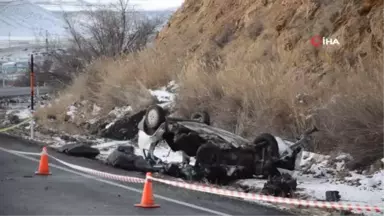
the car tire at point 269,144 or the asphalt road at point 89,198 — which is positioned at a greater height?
the car tire at point 269,144

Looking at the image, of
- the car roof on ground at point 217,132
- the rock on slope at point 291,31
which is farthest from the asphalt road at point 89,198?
the rock on slope at point 291,31

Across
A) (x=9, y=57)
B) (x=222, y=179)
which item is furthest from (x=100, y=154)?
(x=9, y=57)

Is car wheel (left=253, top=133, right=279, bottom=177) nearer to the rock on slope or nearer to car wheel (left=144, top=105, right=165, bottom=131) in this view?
car wheel (left=144, top=105, right=165, bottom=131)

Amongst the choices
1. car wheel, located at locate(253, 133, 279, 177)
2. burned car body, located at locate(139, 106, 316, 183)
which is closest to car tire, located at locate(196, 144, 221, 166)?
burned car body, located at locate(139, 106, 316, 183)

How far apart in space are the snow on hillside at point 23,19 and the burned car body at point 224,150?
13257 centimetres

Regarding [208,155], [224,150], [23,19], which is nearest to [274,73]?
[224,150]

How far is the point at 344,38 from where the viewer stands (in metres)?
17.5

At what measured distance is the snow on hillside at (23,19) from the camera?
143125 mm

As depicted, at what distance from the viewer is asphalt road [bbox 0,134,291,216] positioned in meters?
9.14

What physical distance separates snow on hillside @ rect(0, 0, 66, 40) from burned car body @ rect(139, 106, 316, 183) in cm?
13257

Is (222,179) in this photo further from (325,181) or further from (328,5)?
(328,5)

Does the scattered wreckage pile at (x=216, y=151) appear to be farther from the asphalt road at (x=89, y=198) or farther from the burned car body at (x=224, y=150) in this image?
the asphalt road at (x=89, y=198)

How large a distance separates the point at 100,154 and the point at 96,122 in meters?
5.59

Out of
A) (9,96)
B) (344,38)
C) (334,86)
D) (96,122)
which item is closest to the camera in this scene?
(334,86)
